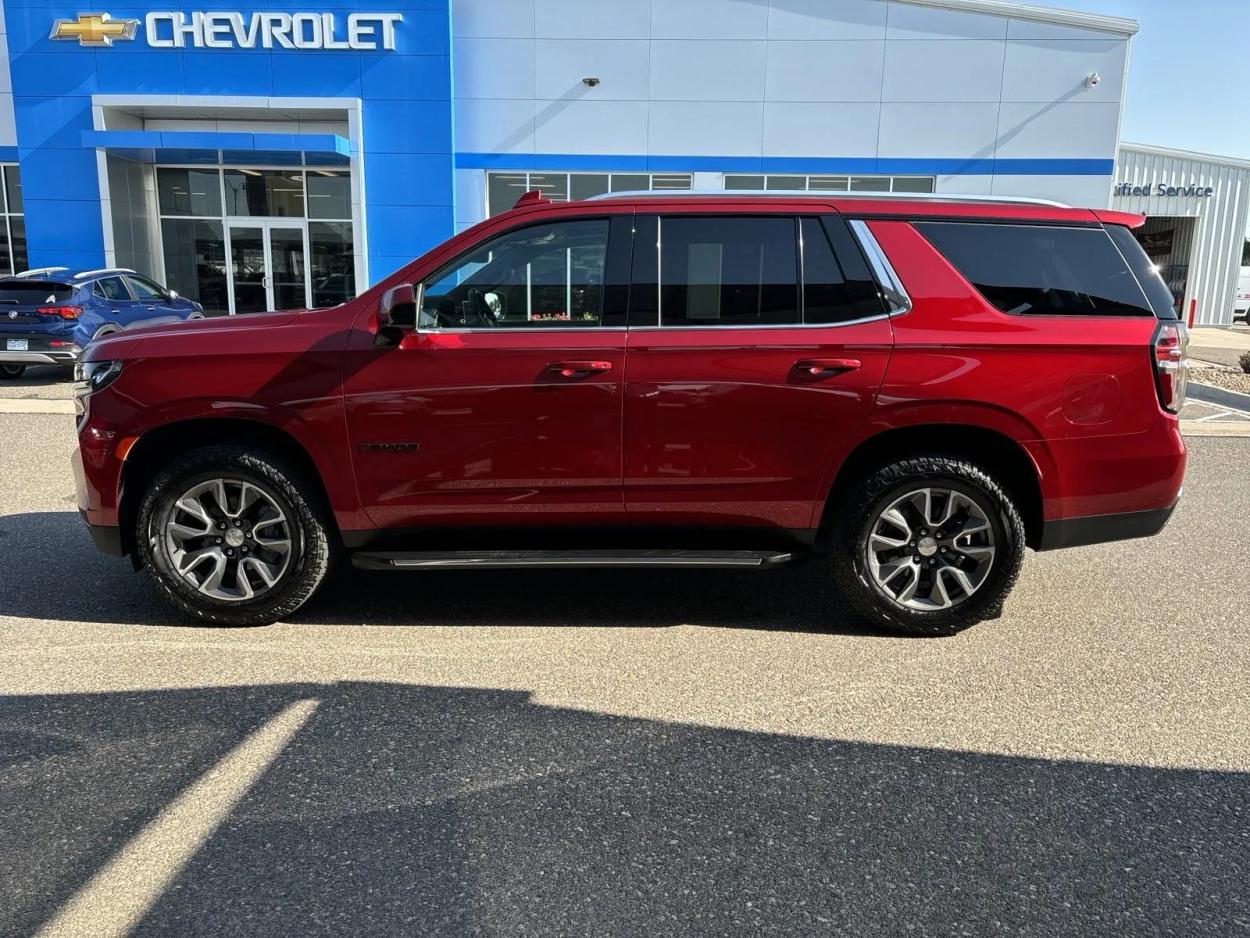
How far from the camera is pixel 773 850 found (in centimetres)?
276

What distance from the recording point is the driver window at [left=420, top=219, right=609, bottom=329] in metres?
4.27

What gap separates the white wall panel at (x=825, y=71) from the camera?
19297mm

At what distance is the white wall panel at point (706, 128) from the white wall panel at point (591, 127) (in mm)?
359

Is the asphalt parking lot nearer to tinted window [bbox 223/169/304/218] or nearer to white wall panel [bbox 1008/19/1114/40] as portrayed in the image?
white wall panel [bbox 1008/19/1114/40]

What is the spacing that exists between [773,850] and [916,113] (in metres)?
19.6

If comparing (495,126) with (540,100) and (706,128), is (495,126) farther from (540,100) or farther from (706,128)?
(706,128)

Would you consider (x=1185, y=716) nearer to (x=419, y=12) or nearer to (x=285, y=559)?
(x=285, y=559)

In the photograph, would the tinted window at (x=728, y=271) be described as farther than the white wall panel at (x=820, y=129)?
No

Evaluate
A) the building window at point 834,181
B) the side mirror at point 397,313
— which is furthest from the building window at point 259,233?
the side mirror at point 397,313

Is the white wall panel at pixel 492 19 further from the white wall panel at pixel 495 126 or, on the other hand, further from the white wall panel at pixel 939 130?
the white wall panel at pixel 939 130

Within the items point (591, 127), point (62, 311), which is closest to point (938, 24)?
point (591, 127)

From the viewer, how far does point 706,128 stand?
19734mm

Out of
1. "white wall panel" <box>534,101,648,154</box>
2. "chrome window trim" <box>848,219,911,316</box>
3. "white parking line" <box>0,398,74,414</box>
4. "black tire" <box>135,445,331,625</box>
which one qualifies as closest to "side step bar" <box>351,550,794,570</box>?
"black tire" <box>135,445,331,625</box>

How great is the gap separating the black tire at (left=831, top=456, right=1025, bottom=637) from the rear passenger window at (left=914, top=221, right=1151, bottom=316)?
804mm
